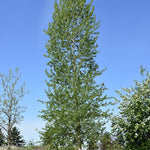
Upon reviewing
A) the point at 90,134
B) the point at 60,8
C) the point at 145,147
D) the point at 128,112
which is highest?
the point at 60,8

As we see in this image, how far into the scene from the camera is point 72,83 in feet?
37.3

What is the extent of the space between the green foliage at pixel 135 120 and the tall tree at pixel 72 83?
3036 mm

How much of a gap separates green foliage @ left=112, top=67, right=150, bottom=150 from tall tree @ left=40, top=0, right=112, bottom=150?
3.04 m

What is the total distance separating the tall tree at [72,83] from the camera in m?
10.6

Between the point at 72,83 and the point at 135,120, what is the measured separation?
16.4 ft

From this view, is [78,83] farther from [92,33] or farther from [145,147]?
[145,147]

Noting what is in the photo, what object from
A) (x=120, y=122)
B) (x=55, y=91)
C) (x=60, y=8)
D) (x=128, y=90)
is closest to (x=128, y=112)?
(x=120, y=122)

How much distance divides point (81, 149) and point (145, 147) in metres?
4.10

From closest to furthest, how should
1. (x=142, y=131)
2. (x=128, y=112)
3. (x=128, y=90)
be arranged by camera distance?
(x=142, y=131) → (x=128, y=112) → (x=128, y=90)

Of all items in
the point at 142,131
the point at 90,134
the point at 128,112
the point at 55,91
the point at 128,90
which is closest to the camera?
the point at 90,134

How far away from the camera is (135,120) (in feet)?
42.6

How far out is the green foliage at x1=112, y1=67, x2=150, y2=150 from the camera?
12.6m

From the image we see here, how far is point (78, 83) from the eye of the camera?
11320 millimetres

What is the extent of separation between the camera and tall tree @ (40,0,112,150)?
34.8 feet
